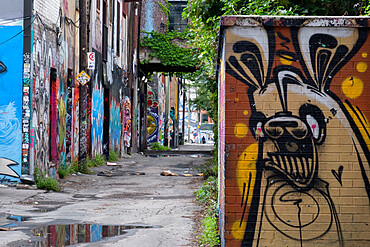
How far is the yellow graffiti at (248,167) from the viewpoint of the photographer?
19.7ft

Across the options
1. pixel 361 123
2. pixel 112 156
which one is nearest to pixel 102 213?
pixel 361 123

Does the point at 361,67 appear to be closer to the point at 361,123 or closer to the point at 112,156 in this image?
the point at 361,123

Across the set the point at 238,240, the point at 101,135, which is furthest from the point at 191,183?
the point at 238,240

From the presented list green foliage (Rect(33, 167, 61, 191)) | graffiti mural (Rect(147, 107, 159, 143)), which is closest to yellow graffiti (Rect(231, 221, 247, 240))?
green foliage (Rect(33, 167, 61, 191))

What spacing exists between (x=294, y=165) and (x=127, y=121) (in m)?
25.3

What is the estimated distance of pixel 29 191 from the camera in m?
13.0

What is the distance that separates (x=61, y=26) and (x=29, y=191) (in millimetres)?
5663

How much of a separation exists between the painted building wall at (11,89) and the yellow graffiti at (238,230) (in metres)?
8.64

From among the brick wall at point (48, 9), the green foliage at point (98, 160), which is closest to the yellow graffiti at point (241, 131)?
the brick wall at point (48, 9)

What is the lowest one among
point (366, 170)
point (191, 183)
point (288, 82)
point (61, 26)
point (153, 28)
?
point (191, 183)

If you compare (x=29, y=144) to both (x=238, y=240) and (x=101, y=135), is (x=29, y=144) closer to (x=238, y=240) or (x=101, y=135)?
(x=238, y=240)

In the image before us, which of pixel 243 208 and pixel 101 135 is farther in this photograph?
pixel 101 135

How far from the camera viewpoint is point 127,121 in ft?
102

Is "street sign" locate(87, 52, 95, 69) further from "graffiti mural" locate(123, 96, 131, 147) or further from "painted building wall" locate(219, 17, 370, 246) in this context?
"painted building wall" locate(219, 17, 370, 246)
